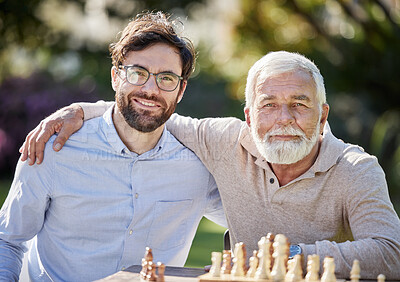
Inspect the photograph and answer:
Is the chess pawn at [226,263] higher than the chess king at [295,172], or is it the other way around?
the chess king at [295,172]

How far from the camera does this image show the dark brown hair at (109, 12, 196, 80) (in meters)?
3.67

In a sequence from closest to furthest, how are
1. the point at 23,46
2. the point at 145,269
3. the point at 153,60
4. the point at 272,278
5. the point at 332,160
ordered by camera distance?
the point at 272,278
the point at 145,269
the point at 332,160
the point at 153,60
the point at 23,46

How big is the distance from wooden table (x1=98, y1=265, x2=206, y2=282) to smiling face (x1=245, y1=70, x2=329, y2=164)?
88 cm

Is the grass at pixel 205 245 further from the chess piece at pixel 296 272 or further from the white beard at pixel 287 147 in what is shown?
the chess piece at pixel 296 272

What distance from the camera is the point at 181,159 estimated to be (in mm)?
3787

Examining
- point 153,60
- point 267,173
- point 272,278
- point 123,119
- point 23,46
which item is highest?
point 23,46

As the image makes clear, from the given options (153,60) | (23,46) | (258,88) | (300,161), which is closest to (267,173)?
(300,161)

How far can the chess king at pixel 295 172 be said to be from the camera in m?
3.12

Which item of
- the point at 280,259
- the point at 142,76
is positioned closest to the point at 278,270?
the point at 280,259

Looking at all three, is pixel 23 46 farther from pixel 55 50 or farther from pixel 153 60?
pixel 153 60

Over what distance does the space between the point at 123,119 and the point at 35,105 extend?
11.8 meters

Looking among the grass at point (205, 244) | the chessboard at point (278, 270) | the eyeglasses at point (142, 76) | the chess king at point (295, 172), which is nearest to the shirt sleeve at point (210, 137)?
the chess king at point (295, 172)

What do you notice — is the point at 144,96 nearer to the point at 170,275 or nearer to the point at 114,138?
the point at 114,138

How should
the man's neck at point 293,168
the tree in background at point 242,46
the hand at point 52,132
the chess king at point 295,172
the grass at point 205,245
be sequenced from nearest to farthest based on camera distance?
the chess king at point 295,172 < the man's neck at point 293,168 < the hand at point 52,132 < the grass at point 205,245 < the tree in background at point 242,46
